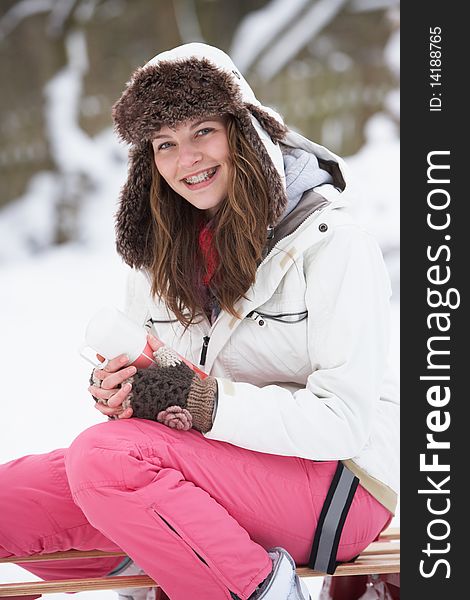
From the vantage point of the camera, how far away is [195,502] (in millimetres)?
1315

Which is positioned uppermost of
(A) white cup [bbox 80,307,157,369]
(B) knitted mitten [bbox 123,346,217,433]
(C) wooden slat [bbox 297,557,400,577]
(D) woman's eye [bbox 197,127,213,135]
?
(D) woman's eye [bbox 197,127,213,135]

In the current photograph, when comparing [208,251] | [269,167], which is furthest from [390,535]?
[269,167]

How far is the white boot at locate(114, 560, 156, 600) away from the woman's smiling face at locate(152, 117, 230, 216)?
69 centimetres

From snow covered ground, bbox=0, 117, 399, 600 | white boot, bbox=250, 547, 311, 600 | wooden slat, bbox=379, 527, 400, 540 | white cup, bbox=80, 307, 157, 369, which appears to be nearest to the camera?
white boot, bbox=250, 547, 311, 600

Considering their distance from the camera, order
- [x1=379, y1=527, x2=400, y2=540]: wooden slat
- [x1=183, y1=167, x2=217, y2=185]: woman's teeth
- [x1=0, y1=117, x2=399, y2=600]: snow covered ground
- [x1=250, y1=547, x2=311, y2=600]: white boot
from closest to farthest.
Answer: [x1=250, y1=547, x2=311, y2=600]: white boot, [x1=183, y1=167, x2=217, y2=185]: woman's teeth, [x1=379, y1=527, x2=400, y2=540]: wooden slat, [x1=0, y1=117, x2=399, y2=600]: snow covered ground

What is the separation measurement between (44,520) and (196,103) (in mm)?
796

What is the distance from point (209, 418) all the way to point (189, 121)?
1.68 ft

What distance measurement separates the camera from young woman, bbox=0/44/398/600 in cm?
A: 132

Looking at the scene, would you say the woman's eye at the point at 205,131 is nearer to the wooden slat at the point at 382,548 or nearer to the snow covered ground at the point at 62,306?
the snow covered ground at the point at 62,306

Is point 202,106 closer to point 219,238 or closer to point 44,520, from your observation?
point 219,238

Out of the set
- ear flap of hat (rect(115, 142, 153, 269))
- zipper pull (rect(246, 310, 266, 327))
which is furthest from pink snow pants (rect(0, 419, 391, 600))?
ear flap of hat (rect(115, 142, 153, 269))

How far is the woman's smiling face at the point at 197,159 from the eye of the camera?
4.83ft

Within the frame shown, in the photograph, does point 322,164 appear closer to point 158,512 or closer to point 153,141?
point 153,141

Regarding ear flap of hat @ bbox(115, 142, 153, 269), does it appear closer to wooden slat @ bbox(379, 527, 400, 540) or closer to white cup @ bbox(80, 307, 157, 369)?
white cup @ bbox(80, 307, 157, 369)
